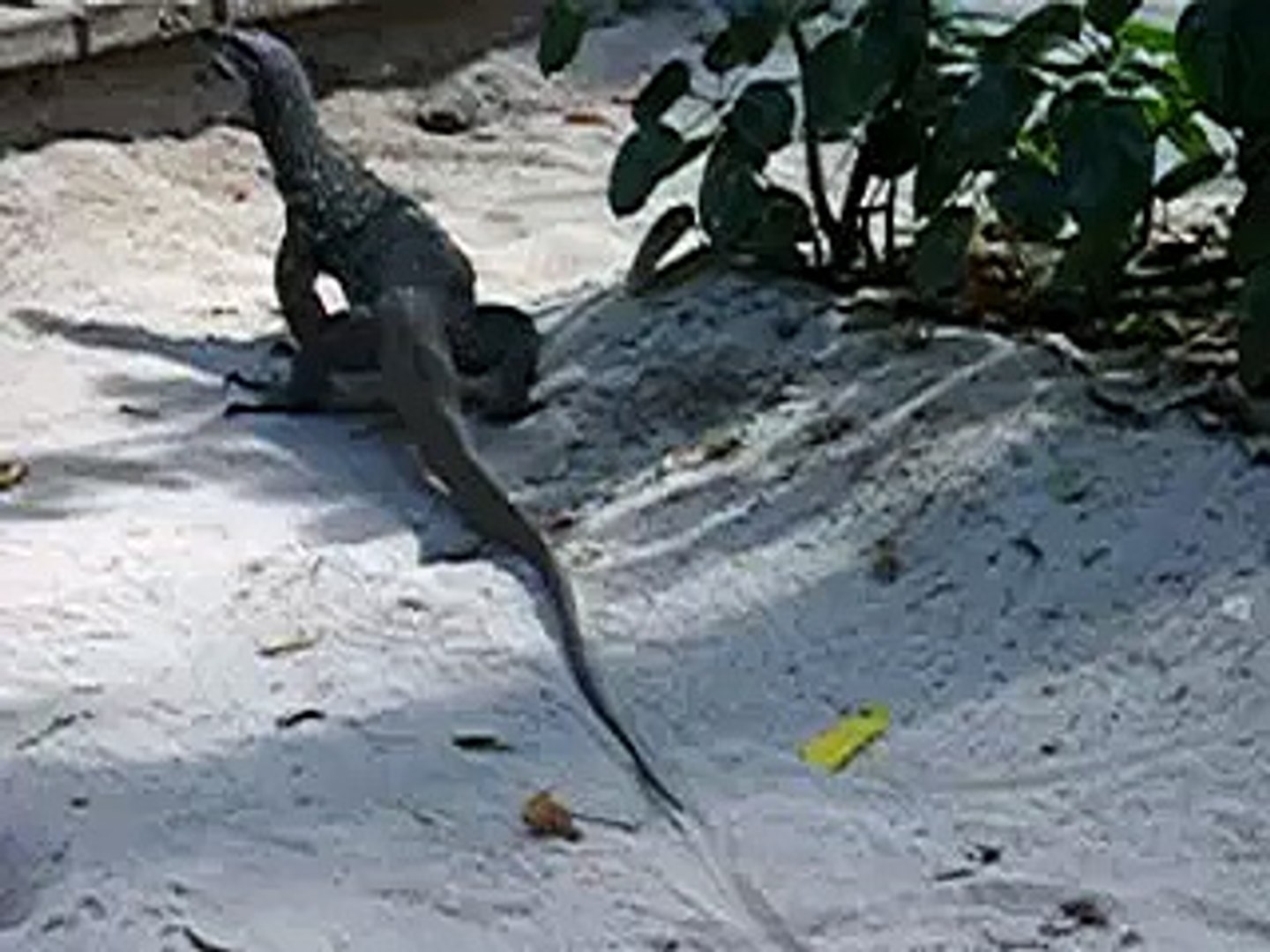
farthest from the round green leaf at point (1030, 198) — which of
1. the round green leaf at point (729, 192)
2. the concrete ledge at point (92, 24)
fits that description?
the concrete ledge at point (92, 24)

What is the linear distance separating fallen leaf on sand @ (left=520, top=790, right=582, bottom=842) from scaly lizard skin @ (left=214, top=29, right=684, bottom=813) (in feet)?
3.22

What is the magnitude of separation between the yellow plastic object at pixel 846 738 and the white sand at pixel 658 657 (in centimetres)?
2

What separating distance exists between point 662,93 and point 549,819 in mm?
1695

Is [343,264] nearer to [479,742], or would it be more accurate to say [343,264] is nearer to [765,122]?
[765,122]

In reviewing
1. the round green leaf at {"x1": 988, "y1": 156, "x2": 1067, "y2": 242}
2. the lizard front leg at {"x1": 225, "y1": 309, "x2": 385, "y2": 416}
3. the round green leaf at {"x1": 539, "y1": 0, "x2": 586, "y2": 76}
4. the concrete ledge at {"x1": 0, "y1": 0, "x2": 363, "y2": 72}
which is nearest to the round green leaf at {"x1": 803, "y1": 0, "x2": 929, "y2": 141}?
the round green leaf at {"x1": 988, "y1": 156, "x2": 1067, "y2": 242}

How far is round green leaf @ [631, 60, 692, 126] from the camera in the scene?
4770 mm

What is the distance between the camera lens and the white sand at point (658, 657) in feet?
10.6

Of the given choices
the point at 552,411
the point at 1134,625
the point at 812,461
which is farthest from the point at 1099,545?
the point at 552,411

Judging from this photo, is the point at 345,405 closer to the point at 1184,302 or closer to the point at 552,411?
the point at 552,411

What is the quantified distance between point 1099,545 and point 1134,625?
0.18 metres

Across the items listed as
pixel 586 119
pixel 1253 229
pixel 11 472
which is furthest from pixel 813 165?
pixel 586 119

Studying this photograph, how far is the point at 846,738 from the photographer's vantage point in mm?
3578

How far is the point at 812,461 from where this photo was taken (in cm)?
425

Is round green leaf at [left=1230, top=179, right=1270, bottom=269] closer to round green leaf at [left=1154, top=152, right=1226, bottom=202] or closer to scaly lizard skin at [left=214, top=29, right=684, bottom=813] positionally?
round green leaf at [left=1154, top=152, right=1226, bottom=202]
